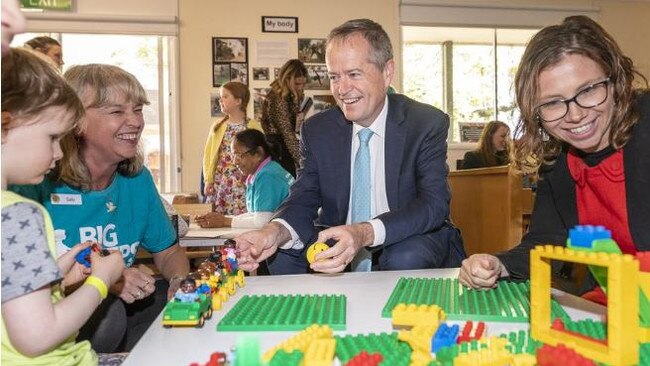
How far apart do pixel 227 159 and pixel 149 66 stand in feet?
7.07

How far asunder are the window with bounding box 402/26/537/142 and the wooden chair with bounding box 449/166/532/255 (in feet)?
9.70

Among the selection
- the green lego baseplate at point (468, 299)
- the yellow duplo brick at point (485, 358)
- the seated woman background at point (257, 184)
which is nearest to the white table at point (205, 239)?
the seated woman background at point (257, 184)

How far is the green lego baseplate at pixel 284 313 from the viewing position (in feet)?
3.78

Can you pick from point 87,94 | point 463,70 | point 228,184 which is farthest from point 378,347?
point 463,70

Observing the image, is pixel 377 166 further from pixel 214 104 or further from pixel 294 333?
pixel 214 104

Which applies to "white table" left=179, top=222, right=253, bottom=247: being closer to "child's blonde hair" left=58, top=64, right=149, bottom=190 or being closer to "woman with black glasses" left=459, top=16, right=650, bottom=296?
"child's blonde hair" left=58, top=64, right=149, bottom=190

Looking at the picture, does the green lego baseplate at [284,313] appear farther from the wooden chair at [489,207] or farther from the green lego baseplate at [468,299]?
the wooden chair at [489,207]

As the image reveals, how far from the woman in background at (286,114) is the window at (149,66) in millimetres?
1897

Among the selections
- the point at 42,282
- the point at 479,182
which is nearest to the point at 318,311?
the point at 42,282

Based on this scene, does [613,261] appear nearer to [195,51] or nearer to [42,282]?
[42,282]

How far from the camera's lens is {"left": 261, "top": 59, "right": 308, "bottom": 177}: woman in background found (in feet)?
14.3

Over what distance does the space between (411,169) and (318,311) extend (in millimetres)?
990

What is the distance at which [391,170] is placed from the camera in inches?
84.0

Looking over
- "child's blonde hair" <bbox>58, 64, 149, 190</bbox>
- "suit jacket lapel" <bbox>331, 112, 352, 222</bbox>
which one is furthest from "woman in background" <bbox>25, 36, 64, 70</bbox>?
"suit jacket lapel" <bbox>331, 112, 352, 222</bbox>
